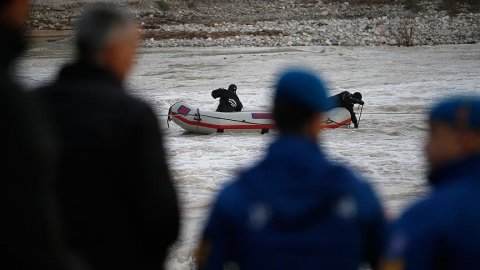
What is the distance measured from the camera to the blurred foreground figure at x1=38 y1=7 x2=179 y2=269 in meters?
2.86

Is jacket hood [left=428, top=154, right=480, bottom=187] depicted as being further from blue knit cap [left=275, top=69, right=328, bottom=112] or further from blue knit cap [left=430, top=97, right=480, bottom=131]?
blue knit cap [left=275, top=69, right=328, bottom=112]

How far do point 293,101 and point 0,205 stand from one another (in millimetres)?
889

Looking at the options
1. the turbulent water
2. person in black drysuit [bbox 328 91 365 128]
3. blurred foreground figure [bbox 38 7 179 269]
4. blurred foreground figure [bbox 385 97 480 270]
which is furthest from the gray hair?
person in black drysuit [bbox 328 91 365 128]

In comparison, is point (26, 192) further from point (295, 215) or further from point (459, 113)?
point (459, 113)

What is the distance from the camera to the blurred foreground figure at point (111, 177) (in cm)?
286

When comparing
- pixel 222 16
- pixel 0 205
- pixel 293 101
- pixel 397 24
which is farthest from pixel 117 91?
pixel 222 16

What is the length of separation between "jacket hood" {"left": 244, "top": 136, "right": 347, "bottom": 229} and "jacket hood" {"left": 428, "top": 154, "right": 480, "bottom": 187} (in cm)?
27

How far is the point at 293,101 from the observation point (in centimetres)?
264

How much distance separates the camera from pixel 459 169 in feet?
8.22

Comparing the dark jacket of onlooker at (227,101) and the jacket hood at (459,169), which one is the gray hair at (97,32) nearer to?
the jacket hood at (459,169)

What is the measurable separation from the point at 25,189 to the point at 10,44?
0.44 metres

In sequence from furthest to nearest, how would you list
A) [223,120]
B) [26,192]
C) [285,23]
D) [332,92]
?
[285,23], [332,92], [223,120], [26,192]

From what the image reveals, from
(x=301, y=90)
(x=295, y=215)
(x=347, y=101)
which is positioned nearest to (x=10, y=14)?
(x=301, y=90)

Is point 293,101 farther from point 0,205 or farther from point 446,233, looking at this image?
point 0,205
